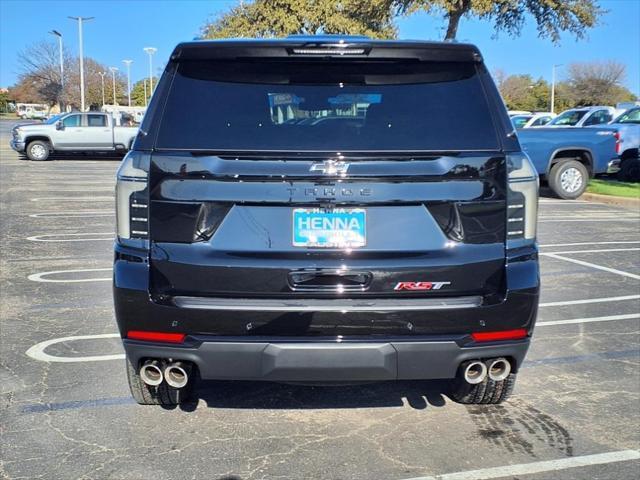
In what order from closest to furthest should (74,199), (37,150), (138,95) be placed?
(74,199) → (37,150) → (138,95)

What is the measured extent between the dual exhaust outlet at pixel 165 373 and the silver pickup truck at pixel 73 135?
2284cm

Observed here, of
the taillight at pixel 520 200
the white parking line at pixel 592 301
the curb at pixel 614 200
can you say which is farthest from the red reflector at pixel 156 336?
the curb at pixel 614 200

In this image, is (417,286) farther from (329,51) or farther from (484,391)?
(329,51)

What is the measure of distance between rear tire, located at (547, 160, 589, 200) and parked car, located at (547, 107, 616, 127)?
4780 mm

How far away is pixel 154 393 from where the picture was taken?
3.59 metres

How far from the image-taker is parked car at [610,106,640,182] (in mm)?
16484

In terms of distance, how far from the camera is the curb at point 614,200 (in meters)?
14.0

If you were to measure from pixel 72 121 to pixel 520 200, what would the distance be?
24735 millimetres

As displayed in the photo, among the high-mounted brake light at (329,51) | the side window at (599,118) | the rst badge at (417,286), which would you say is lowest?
the rst badge at (417,286)

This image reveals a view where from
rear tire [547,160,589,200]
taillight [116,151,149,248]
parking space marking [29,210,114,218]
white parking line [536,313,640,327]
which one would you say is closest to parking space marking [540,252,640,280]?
white parking line [536,313,640,327]

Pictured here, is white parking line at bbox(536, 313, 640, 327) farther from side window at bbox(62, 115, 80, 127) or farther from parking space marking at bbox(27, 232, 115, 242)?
side window at bbox(62, 115, 80, 127)

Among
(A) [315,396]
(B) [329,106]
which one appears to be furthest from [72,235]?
(B) [329,106]

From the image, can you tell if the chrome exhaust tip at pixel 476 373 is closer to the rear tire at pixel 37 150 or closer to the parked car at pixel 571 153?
the parked car at pixel 571 153

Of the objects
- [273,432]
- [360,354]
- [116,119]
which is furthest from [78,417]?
[116,119]
